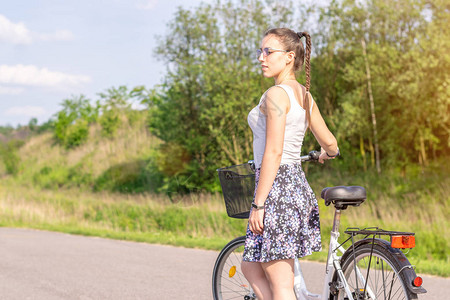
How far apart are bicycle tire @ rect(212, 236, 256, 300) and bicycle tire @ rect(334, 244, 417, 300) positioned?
92 cm

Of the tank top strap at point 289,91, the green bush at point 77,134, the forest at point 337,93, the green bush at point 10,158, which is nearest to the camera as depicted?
the tank top strap at point 289,91

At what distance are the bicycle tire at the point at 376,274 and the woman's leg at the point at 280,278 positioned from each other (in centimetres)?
38

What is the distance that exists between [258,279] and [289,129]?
3.20 feet

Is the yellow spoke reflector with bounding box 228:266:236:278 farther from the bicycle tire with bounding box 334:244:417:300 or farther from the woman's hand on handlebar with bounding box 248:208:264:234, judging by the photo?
the woman's hand on handlebar with bounding box 248:208:264:234

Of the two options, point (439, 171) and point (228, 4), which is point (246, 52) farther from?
point (439, 171)

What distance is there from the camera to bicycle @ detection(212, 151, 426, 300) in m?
3.22

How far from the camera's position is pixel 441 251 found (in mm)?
10938

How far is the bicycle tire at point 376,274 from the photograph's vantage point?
3.24 metres

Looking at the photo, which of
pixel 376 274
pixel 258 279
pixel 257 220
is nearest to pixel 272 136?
pixel 257 220

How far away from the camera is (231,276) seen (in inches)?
178

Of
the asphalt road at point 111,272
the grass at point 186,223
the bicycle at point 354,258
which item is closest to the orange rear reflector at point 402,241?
the bicycle at point 354,258

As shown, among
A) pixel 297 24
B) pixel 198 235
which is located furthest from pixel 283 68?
pixel 297 24

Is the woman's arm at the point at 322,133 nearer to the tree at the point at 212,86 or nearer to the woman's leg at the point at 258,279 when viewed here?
the woman's leg at the point at 258,279

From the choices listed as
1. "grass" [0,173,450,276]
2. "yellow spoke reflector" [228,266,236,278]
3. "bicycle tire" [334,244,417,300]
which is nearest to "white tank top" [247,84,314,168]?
"bicycle tire" [334,244,417,300]
